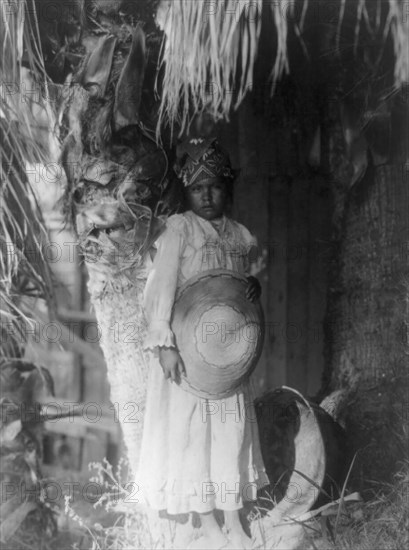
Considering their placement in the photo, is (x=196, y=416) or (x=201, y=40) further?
(x=196, y=416)

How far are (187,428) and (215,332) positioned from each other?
34 cm

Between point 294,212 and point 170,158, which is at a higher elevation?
point 170,158

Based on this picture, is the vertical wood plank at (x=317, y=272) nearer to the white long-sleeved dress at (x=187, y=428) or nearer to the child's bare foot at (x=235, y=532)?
the white long-sleeved dress at (x=187, y=428)

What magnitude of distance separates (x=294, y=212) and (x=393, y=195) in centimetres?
46

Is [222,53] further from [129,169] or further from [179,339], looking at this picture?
[179,339]

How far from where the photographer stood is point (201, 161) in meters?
2.49

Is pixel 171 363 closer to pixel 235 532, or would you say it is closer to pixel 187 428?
pixel 187 428

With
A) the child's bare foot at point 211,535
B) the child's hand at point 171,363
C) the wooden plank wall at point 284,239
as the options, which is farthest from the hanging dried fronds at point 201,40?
the child's bare foot at point 211,535

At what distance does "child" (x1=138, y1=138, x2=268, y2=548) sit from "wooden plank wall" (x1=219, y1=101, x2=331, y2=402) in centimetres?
49

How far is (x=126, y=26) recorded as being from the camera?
96.7 inches

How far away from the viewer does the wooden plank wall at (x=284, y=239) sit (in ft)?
9.91

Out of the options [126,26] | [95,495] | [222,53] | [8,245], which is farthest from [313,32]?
[95,495]

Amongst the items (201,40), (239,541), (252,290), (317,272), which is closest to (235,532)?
(239,541)

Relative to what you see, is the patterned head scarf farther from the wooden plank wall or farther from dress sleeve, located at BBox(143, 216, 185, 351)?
the wooden plank wall
